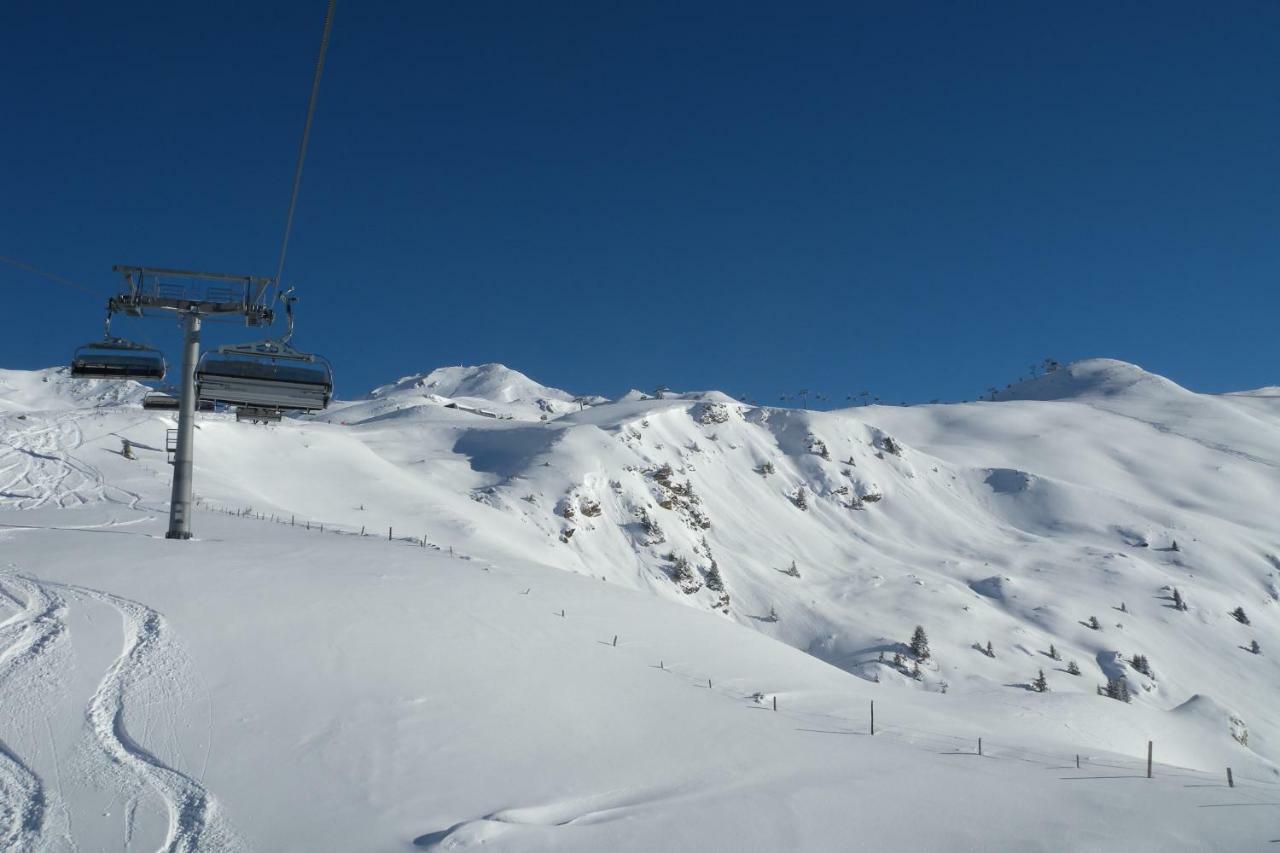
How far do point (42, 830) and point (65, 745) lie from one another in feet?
5.60

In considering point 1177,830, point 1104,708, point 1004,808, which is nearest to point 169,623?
point 1004,808

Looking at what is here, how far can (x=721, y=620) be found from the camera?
2388 centimetres

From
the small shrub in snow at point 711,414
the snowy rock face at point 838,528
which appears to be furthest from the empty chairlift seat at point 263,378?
the small shrub in snow at point 711,414

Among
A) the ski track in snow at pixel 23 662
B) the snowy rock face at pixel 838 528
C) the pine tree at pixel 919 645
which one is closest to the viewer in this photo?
the ski track in snow at pixel 23 662

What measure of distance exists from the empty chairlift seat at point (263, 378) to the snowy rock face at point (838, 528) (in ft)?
50.0

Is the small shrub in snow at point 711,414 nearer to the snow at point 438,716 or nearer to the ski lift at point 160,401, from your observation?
the snow at point 438,716

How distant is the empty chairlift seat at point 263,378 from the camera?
671 inches

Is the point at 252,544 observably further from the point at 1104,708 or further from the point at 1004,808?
the point at 1104,708

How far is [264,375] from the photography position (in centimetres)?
1720

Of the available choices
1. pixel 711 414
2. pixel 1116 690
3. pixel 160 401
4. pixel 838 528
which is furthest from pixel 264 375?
pixel 711 414

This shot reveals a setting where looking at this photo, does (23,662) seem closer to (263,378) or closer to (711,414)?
(263,378)

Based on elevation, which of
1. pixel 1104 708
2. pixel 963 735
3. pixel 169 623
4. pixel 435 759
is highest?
pixel 169 623

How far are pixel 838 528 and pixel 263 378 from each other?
7748cm

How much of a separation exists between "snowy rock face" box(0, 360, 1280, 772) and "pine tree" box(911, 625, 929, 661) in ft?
2.85
